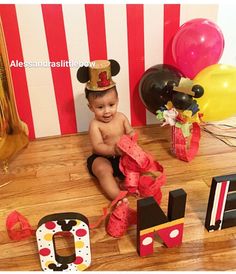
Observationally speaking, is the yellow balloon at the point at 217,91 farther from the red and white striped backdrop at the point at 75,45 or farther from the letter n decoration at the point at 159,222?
the letter n decoration at the point at 159,222

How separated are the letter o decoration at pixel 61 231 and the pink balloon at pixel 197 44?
2.93 ft

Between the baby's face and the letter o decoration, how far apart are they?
20.0 inches

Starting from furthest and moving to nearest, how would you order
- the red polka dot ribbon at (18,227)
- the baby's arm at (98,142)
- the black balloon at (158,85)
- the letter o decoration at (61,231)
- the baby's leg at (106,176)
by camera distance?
1. the black balloon at (158,85)
2. the baby's arm at (98,142)
3. the baby's leg at (106,176)
4. the red polka dot ribbon at (18,227)
5. the letter o decoration at (61,231)

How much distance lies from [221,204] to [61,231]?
1.56 feet

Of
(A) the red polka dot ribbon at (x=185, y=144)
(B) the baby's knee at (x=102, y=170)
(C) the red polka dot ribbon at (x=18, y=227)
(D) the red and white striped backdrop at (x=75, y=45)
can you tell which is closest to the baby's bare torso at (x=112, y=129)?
(B) the baby's knee at (x=102, y=170)

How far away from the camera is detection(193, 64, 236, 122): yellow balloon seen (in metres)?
1.26

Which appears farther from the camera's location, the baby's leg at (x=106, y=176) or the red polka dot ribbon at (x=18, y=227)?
the baby's leg at (x=106, y=176)

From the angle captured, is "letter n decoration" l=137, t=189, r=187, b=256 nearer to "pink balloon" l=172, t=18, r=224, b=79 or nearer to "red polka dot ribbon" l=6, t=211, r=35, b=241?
"red polka dot ribbon" l=6, t=211, r=35, b=241

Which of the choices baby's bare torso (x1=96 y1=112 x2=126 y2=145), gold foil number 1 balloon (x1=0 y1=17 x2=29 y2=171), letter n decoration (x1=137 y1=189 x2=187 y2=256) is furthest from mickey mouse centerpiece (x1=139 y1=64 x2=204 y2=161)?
gold foil number 1 balloon (x1=0 y1=17 x2=29 y2=171)

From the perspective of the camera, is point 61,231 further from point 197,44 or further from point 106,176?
point 197,44

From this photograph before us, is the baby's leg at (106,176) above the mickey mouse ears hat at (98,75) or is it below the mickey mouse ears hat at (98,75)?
below

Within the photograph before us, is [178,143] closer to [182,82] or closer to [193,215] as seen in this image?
[182,82]

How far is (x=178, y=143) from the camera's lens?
1342mm

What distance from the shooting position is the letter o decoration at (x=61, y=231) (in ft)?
2.61
